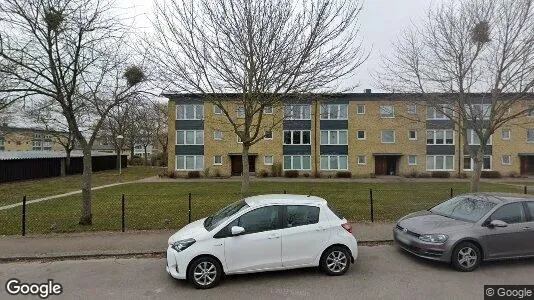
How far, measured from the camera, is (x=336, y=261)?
5832 mm

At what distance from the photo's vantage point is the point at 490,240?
612 cm

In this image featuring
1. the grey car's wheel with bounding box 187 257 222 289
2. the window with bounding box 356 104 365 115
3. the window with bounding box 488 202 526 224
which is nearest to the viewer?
the grey car's wheel with bounding box 187 257 222 289

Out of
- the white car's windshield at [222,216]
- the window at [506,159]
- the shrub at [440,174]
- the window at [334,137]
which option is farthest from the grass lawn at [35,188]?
the window at [506,159]

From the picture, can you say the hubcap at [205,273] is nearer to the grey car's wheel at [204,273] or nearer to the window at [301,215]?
the grey car's wheel at [204,273]

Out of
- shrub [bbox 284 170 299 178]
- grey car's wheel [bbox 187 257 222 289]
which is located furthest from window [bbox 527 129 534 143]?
grey car's wheel [bbox 187 257 222 289]

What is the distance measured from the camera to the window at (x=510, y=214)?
6383mm

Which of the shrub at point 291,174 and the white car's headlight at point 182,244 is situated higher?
the white car's headlight at point 182,244

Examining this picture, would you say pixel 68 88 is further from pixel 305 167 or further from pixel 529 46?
pixel 305 167

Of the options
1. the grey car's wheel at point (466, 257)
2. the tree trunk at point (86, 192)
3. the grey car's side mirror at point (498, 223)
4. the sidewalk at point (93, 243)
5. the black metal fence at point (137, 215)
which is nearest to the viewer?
the grey car's wheel at point (466, 257)

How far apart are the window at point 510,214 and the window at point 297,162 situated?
26.2 meters

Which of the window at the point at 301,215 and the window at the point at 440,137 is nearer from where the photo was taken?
the window at the point at 301,215

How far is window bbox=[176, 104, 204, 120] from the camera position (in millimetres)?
32688

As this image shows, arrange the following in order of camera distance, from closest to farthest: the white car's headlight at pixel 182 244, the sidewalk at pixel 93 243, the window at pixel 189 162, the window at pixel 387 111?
the white car's headlight at pixel 182 244 → the sidewalk at pixel 93 243 → the window at pixel 387 111 → the window at pixel 189 162

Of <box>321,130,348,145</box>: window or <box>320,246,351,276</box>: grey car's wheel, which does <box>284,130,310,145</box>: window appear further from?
<box>320,246,351,276</box>: grey car's wheel
